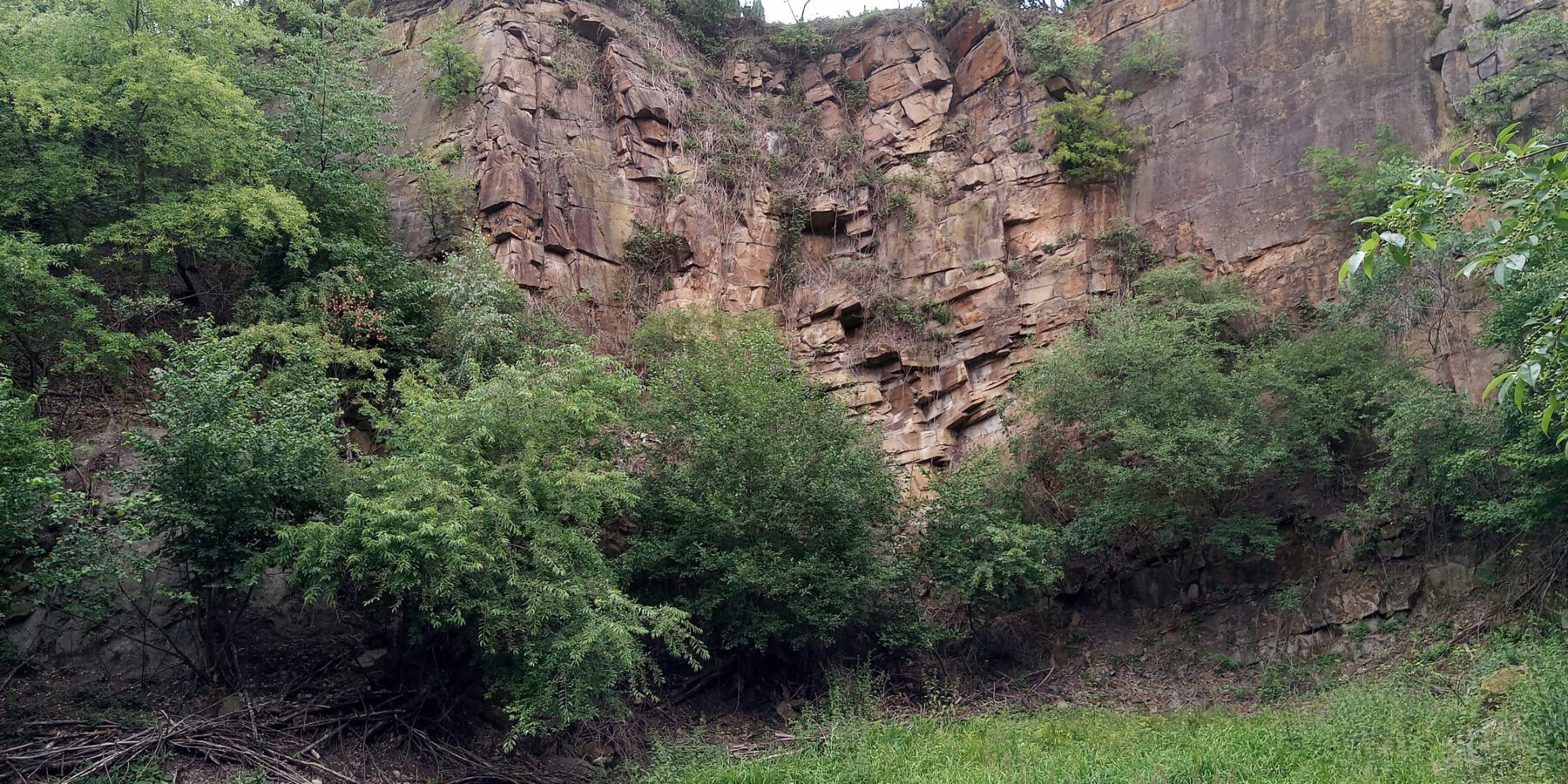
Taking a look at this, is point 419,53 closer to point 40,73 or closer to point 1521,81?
point 40,73

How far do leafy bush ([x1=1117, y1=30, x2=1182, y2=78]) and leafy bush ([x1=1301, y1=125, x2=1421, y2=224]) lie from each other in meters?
4.13

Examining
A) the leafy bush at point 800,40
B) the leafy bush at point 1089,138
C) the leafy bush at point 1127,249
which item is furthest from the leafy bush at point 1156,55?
the leafy bush at point 800,40

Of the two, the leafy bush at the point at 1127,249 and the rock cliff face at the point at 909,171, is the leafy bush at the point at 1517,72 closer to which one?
the rock cliff face at the point at 909,171

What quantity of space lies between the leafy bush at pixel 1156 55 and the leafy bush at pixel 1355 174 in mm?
4134

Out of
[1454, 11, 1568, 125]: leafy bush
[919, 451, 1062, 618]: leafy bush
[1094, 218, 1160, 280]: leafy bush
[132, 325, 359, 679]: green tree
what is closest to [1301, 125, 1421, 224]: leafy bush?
[1454, 11, 1568, 125]: leafy bush

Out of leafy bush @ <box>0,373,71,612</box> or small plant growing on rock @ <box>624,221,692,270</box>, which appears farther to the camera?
small plant growing on rock @ <box>624,221,692,270</box>

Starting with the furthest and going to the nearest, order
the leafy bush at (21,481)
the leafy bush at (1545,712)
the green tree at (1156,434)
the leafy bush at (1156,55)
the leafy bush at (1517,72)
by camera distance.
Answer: the leafy bush at (1156,55), the leafy bush at (1517,72), the green tree at (1156,434), the leafy bush at (21,481), the leafy bush at (1545,712)

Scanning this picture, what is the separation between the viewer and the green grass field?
8969 mm

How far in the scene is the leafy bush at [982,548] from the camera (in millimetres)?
14656

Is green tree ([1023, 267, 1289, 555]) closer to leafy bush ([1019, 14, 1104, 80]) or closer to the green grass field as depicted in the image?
the green grass field

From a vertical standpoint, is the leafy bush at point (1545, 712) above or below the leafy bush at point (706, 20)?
below

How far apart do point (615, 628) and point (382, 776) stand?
3.37 metres

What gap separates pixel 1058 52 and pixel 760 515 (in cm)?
1442

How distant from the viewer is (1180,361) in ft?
50.5
